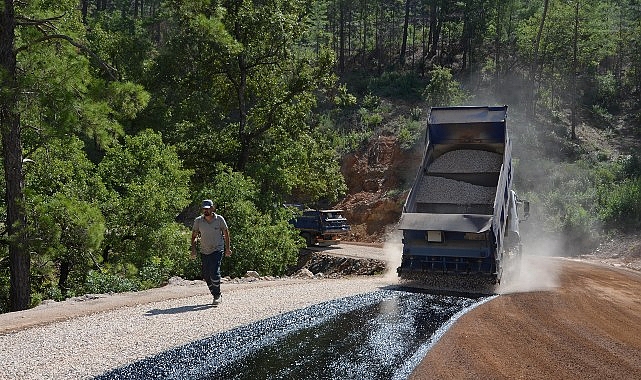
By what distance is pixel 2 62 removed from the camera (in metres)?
10.4

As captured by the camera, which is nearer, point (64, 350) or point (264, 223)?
point (64, 350)

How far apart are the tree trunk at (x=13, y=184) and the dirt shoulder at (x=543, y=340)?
797 cm

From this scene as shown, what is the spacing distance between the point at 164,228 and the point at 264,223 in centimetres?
414

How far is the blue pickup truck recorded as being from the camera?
27750 mm

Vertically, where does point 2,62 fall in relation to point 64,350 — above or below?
above

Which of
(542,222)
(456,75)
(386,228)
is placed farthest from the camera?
(456,75)

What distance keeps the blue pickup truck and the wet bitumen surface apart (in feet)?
59.4

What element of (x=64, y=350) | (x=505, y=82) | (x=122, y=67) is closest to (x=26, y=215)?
(x=64, y=350)

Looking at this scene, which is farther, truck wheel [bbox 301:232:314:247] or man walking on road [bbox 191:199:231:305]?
truck wheel [bbox 301:232:314:247]

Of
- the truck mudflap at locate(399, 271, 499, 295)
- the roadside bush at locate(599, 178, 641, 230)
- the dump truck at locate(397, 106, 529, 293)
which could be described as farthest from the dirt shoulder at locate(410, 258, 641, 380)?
the roadside bush at locate(599, 178, 641, 230)

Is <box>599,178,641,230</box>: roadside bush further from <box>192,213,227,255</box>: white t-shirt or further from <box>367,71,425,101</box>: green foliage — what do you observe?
<box>192,213,227,255</box>: white t-shirt

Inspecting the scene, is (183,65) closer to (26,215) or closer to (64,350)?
(26,215)

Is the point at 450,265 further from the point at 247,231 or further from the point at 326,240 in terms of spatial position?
the point at 326,240

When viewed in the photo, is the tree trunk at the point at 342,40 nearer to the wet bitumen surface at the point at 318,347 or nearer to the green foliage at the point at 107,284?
the green foliage at the point at 107,284
